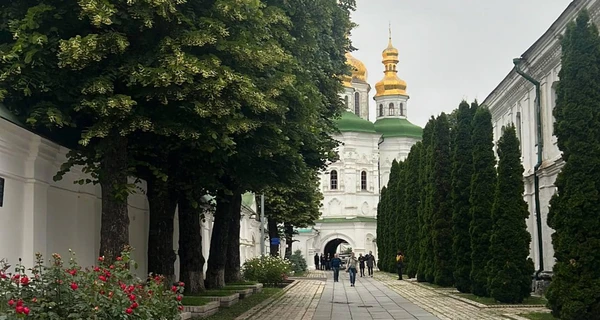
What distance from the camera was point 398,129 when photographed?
82.4 meters

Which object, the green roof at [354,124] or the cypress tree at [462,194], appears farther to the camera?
the green roof at [354,124]

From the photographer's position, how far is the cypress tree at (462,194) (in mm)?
26438

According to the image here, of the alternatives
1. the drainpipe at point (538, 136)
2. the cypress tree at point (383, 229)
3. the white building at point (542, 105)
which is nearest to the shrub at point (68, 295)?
the white building at point (542, 105)

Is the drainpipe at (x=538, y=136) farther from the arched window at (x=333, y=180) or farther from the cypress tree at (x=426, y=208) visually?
the arched window at (x=333, y=180)

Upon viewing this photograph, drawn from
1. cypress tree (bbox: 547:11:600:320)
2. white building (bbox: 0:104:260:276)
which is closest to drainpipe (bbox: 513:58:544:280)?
cypress tree (bbox: 547:11:600:320)

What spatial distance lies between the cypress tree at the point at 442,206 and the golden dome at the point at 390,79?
5367cm

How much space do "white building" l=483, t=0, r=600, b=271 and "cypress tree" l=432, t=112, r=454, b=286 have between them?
9.27 feet

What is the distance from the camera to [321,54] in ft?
69.3

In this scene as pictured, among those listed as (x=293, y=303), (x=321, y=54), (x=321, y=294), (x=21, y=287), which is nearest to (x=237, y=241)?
(x=321, y=294)

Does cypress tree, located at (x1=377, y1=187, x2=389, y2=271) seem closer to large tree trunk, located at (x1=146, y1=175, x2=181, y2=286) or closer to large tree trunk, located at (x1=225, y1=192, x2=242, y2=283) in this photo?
large tree trunk, located at (x1=225, y1=192, x2=242, y2=283)

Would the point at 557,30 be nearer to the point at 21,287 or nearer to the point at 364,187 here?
the point at 21,287

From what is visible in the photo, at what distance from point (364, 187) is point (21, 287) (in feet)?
230

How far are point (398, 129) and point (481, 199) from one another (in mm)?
58805

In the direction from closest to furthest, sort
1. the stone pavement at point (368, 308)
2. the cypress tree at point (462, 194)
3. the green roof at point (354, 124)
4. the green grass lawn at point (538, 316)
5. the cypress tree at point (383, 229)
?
1. the green grass lawn at point (538, 316)
2. the stone pavement at point (368, 308)
3. the cypress tree at point (462, 194)
4. the cypress tree at point (383, 229)
5. the green roof at point (354, 124)
